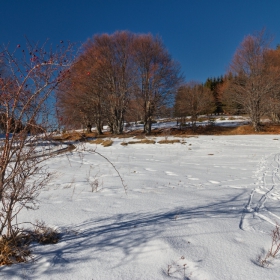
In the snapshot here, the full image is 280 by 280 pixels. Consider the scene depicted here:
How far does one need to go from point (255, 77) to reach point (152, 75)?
9556mm

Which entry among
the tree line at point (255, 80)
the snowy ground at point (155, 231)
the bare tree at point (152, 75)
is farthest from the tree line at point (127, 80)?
the snowy ground at point (155, 231)

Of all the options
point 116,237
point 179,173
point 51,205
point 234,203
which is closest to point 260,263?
point 116,237

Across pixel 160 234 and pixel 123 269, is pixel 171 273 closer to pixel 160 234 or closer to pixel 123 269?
pixel 123 269

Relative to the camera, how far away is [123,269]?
→ 76.3 inches

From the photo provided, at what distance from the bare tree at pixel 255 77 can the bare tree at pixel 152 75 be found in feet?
20.2

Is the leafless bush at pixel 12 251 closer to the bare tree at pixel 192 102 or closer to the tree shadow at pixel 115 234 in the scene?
the tree shadow at pixel 115 234

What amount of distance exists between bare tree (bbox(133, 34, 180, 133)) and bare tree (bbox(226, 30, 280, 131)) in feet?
20.2

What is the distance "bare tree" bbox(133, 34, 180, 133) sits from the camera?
2058 centimetres

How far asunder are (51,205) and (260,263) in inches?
117

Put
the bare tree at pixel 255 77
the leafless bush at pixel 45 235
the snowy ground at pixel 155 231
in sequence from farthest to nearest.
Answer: the bare tree at pixel 255 77, the leafless bush at pixel 45 235, the snowy ground at pixel 155 231

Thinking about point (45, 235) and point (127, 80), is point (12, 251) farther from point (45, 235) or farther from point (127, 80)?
point (127, 80)

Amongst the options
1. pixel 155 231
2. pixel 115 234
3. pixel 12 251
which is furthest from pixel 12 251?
pixel 155 231

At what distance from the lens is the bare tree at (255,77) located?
20219mm

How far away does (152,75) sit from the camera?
20625 mm
